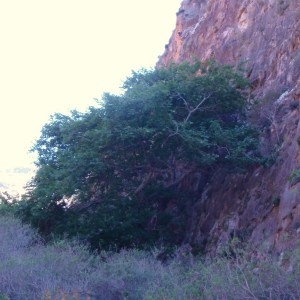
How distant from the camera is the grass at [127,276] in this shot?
33.3 ft

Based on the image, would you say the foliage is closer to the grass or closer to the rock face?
the rock face

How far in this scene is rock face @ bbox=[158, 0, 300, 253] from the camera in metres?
16.5

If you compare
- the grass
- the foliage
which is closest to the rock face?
the foliage

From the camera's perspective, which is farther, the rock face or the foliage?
the foliage

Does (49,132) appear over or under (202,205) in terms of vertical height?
over

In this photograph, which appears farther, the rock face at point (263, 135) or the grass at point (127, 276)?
the rock face at point (263, 135)

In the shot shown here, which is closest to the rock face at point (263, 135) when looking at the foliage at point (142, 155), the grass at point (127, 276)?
the foliage at point (142, 155)

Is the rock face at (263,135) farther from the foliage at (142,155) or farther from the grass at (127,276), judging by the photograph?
the grass at (127,276)

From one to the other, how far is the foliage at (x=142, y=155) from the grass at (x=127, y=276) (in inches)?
163

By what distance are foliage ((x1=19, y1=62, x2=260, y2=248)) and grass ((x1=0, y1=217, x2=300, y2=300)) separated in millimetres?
4151

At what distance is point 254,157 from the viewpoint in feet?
65.7

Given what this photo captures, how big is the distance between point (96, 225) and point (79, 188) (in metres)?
1.30

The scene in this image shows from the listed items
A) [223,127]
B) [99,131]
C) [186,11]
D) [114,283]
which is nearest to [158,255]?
[114,283]

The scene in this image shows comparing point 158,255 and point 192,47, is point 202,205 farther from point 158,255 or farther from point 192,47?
point 192,47
